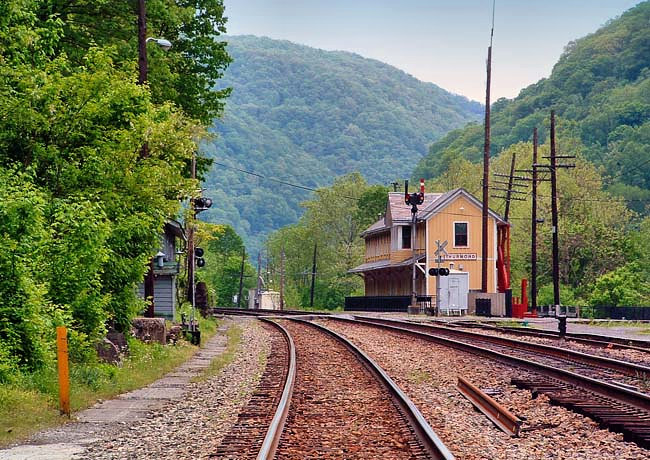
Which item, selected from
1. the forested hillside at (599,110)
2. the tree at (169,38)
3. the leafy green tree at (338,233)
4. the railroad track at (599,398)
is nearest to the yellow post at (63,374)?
the railroad track at (599,398)

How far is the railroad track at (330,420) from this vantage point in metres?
9.34

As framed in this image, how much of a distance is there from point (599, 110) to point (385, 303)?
3280 inches

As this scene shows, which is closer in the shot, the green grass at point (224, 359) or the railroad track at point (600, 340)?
the green grass at point (224, 359)

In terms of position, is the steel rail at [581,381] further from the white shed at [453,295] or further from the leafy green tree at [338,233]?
the leafy green tree at [338,233]

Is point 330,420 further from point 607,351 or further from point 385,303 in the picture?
point 385,303

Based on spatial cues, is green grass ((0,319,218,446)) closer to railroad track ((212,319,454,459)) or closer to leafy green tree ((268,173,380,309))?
railroad track ((212,319,454,459))

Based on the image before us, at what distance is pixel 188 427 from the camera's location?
11.5m

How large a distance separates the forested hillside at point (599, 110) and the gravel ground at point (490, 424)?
322ft

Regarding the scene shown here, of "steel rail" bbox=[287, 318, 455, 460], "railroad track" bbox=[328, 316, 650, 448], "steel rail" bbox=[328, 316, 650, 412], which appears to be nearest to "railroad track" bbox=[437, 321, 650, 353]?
Answer: "steel rail" bbox=[328, 316, 650, 412]

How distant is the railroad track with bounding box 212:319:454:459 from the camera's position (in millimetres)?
9344

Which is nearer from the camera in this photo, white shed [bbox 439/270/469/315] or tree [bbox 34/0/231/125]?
tree [bbox 34/0/231/125]

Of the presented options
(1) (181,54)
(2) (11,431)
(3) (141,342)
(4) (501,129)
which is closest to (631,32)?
(4) (501,129)

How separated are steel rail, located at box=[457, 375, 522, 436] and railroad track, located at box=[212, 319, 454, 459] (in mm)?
1005

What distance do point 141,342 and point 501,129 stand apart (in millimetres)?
135721
